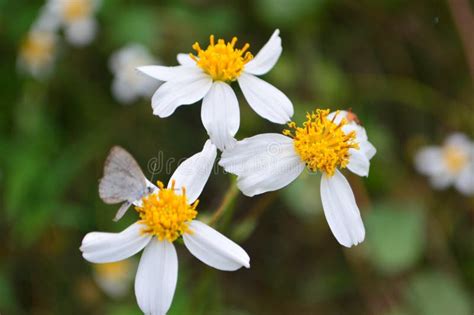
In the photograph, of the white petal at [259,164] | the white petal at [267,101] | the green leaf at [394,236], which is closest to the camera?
the white petal at [259,164]

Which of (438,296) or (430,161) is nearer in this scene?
(438,296)

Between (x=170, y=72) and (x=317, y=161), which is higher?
(x=170, y=72)

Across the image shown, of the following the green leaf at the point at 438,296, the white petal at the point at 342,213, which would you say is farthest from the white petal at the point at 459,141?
the white petal at the point at 342,213

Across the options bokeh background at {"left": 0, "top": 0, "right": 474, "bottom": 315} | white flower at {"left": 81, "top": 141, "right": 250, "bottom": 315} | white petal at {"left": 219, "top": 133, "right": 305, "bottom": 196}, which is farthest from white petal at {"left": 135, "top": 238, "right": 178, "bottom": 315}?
bokeh background at {"left": 0, "top": 0, "right": 474, "bottom": 315}

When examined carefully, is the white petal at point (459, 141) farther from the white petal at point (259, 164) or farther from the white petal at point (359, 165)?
the white petal at point (259, 164)

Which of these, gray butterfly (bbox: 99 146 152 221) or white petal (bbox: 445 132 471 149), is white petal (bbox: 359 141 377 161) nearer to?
gray butterfly (bbox: 99 146 152 221)

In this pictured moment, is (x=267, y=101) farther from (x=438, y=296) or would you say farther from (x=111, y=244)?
(x=438, y=296)

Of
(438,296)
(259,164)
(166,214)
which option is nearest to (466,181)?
(438,296)

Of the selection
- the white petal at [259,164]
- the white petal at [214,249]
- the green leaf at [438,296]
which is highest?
the white petal at [259,164]
